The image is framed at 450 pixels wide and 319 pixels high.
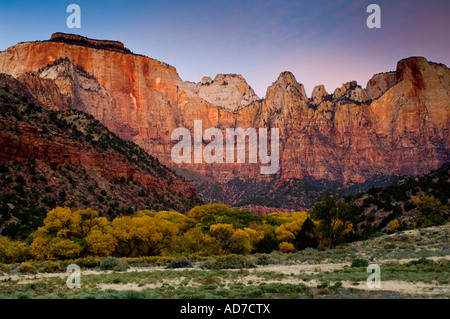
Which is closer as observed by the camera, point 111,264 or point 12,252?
point 111,264

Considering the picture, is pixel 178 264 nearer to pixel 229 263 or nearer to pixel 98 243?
pixel 229 263

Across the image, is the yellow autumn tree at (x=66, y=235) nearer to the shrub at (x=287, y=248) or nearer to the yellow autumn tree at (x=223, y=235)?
the yellow autumn tree at (x=223, y=235)

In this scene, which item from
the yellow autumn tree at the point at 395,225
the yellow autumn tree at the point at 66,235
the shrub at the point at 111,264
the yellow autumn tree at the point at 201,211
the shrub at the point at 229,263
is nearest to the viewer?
the shrub at the point at 111,264

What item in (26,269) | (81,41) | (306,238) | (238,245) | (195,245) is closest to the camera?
(26,269)

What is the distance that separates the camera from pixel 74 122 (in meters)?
82.6

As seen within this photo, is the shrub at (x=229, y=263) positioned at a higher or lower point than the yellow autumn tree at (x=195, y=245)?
higher

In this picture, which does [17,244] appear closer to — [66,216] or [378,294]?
[66,216]

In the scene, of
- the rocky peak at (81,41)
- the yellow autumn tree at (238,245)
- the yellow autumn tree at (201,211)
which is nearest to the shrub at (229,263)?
the yellow autumn tree at (238,245)

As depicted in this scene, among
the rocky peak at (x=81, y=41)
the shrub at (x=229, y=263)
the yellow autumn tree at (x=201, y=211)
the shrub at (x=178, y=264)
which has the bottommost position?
the shrub at (x=178, y=264)

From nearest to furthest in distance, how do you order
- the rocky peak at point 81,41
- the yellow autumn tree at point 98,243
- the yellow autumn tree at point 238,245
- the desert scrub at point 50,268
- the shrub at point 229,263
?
the desert scrub at point 50,268 < the shrub at point 229,263 < the yellow autumn tree at point 98,243 < the yellow autumn tree at point 238,245 < the rocky peak at point 81,41

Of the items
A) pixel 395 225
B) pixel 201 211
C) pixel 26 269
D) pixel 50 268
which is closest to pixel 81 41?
pixel 201 211

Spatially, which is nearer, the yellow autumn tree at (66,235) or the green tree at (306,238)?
the yellow autumn tree at (66,235)
